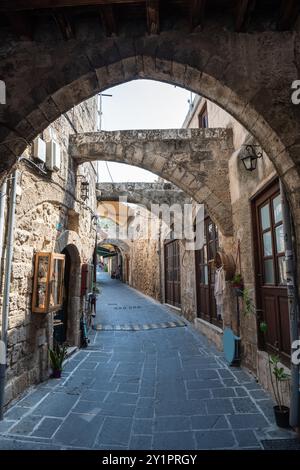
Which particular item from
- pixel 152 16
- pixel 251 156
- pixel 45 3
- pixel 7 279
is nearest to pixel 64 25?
pixel 45 3

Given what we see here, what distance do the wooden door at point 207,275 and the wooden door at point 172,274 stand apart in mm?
1925

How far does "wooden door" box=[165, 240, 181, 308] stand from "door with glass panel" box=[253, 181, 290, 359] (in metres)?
5.23

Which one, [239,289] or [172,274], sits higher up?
[172,274]

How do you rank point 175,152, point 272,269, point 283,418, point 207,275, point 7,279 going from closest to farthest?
point 283,418
point 7,279
point 272,269
point 175,152
point 207,275

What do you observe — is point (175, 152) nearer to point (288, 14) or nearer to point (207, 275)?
point (207, 275)

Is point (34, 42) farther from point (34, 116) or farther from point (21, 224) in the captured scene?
point (21, 224)

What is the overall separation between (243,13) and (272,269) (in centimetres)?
255

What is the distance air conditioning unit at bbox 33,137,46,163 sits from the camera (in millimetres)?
3572

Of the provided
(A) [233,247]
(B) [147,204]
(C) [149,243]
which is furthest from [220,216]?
(C) [149,243]

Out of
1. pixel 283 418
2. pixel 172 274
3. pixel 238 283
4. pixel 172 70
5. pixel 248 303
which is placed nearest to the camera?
pixel 172 70

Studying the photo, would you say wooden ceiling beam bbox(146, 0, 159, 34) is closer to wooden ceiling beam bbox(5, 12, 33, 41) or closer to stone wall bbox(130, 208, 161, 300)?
wooden ceiling beam bbox(5, 12, 33, 41)

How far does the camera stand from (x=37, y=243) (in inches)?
150
